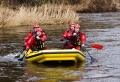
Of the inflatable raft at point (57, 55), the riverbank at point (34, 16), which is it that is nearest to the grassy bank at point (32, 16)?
the riverbank at point (34, 16)

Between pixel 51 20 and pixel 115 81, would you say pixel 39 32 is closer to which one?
pixel 115 81

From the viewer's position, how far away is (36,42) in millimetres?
11609

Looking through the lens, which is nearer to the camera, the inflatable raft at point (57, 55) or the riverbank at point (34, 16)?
the inflatable raft at point (57, 55)

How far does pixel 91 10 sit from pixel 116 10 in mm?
2794

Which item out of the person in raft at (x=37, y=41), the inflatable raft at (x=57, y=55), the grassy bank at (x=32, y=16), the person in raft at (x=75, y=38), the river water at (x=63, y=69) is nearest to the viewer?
the river water at (x=63, y=69)

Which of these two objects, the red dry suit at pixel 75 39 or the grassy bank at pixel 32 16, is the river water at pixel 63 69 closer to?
the red dry suit at pixel 75 39

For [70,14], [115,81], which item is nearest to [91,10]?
[70,14]

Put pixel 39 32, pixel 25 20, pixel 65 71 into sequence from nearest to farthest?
1. pixel 65 71
2. pixel 39 32
3. pixel 25 20

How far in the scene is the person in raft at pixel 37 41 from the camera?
11.3 m

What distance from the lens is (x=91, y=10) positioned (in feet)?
133

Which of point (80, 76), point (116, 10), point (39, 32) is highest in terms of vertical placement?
point (39, 32)

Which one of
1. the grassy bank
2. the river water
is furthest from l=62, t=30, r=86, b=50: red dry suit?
the grassy bank

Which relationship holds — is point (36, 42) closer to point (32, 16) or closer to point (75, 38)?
point (75, 38)

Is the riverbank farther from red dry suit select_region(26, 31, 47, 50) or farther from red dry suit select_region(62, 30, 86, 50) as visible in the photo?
red dry suit select_region(26, 31, 47, 50)
